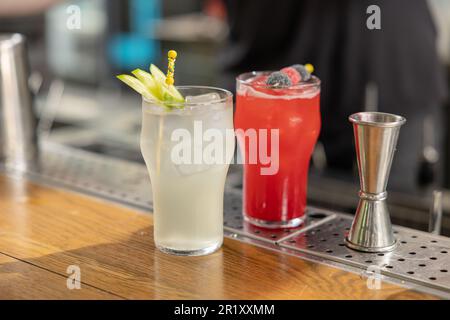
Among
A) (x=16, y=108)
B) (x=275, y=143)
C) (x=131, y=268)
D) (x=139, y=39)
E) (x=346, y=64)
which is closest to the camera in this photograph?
(x=131, y=268)

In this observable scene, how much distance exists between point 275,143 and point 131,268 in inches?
14.6

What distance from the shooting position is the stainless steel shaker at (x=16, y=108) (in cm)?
191

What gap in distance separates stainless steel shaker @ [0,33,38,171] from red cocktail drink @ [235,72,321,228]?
713mm

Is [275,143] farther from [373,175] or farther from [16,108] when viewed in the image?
[16,108]

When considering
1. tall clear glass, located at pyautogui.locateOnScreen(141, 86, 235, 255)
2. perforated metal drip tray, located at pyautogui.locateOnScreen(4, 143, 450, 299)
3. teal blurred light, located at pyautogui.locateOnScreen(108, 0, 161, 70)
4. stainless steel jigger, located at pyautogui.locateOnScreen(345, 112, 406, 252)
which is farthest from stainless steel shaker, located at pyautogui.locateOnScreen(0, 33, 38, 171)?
teal blurred light, located at pyautogui.locateOnScreen(108, 0, 161, 70)

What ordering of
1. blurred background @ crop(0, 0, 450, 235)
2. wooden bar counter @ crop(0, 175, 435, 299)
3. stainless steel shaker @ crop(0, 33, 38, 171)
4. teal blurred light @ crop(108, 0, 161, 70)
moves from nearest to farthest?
1. wooden bar counter @ crop(0, 175, 435, 299)
2. stainless steel shaker @ crop(0, 33, 38, 171)
3. blurred background @ crop(0, 0, 450, 235)
4. teal blurred light @ crop(108, 0, 161, 70)

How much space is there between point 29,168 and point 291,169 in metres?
0.77

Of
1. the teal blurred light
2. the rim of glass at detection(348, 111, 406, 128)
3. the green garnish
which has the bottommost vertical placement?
the teal blurred light

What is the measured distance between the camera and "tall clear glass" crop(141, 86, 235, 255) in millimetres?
1259

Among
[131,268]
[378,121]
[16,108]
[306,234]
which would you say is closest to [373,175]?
[378,121]

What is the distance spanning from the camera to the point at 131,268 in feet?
4.11

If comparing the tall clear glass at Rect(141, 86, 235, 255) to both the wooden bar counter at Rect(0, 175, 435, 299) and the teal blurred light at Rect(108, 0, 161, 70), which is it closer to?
the wooden bar counter at Rect(0, 175, 435, 299)

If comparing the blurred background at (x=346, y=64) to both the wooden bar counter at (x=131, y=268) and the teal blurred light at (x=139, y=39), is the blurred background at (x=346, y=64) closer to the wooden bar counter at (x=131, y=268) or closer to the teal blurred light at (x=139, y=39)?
the wooden bar counter at (x=131, y=268)

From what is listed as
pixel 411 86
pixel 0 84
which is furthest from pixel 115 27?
pixel 0 84
